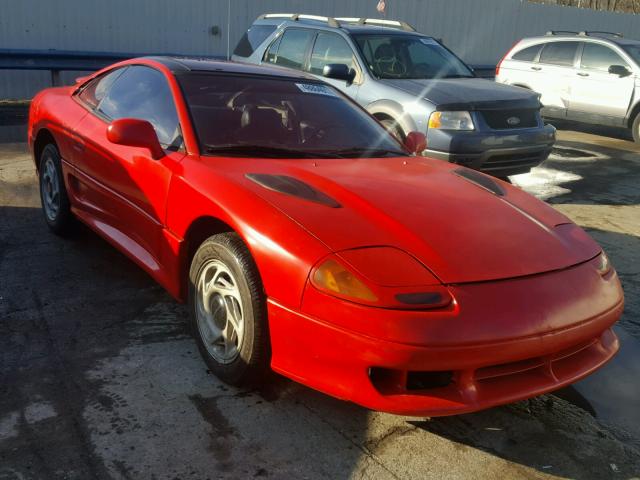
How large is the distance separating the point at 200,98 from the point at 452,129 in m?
3.43

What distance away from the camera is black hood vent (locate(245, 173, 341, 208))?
3.05 meters

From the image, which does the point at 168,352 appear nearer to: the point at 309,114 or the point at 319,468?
the point at 319,468

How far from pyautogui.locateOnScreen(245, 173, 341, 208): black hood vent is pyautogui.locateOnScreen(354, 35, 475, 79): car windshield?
177 inches

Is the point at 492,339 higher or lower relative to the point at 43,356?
higher

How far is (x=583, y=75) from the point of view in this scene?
39.1 ft

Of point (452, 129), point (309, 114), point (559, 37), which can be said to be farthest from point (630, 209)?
point (559, 37)

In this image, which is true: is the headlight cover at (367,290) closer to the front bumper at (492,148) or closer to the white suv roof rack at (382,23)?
the front bumper at (492,148)

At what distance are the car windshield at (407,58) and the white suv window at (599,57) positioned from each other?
4808 millimetres

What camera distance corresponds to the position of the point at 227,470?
255 centimetres

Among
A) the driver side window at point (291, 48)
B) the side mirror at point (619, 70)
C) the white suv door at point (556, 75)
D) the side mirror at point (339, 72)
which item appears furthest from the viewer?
the white suv door at point (556, 75)

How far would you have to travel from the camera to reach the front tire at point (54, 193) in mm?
4866

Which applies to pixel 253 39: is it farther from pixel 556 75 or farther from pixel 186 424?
pixel 186 424

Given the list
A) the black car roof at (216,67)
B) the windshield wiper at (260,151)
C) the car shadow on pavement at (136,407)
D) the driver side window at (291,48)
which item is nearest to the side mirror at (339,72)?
the driver side window at (291,48)

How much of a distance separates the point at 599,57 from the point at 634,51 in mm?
584
